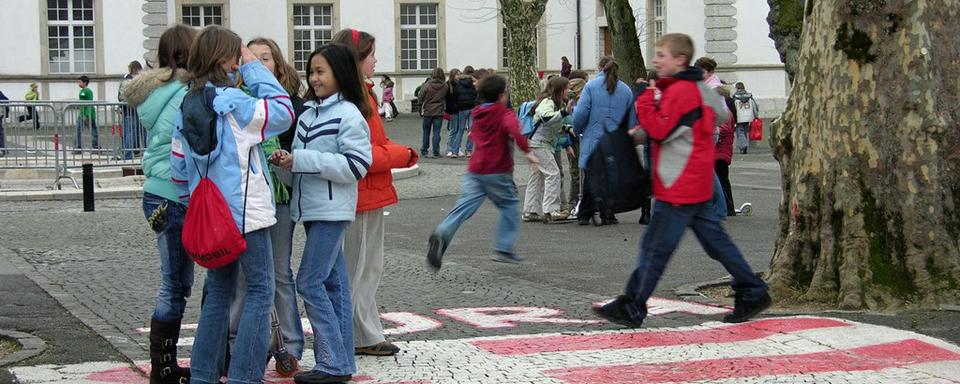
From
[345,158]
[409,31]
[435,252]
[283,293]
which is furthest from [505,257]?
[409,31]

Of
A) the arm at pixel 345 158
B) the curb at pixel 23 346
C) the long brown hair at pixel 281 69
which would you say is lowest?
the curb at pixel 23 346

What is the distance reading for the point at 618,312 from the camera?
801 centimetres

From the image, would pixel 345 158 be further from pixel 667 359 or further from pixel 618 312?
pixel 618 312

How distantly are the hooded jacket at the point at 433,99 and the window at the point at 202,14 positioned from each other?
17.7 m

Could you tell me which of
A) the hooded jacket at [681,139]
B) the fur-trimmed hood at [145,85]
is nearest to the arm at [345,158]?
the fur-trimmed hood at [145,85]

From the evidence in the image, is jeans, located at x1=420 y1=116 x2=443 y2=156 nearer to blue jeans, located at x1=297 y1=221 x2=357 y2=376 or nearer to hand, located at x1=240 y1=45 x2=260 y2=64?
blue jeans, located at x1=297 y1=221 x2=357 y2=376

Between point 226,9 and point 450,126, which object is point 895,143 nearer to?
point 450,126

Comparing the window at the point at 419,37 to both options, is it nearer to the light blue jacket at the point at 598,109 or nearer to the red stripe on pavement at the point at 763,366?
the light blue jacket at the point at 598,109

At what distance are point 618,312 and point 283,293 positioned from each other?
200cm

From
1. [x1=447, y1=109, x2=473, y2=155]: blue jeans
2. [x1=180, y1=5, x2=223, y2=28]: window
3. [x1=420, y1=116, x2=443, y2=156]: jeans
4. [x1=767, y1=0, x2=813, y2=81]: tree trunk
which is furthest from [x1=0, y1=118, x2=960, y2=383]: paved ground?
[x1=180, y1=5, x2=223, y2=28]: window

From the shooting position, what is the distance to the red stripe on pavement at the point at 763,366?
6.95 meters

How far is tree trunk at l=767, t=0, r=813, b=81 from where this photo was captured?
12453mm

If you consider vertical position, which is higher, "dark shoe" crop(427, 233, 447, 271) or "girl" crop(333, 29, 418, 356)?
"girl" crop(333, 29, 418, 356)

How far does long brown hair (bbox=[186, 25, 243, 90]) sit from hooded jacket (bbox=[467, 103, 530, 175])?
513cm
